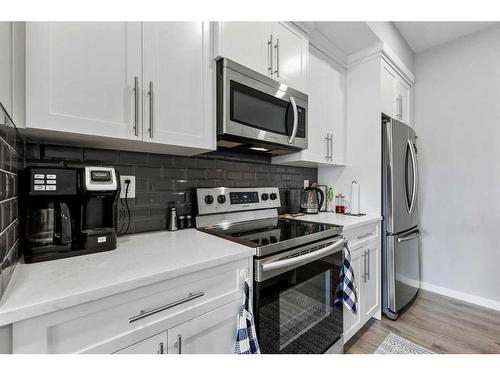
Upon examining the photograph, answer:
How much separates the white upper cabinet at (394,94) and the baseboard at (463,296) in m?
1.89

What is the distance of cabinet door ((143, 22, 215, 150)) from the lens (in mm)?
1076

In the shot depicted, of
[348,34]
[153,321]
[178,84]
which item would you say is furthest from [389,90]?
[153,321]

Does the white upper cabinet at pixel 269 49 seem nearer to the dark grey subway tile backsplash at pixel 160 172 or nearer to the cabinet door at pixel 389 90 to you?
the dark grey subway tile backsplash at pixel 160 172

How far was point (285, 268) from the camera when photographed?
115 cm

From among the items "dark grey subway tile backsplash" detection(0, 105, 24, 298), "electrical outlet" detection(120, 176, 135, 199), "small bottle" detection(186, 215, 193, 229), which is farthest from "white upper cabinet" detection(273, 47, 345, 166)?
"dark grey subway tile backsplash" detection(0, 105, 24, 298)

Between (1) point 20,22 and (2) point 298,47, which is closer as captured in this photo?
(1) point 20,22

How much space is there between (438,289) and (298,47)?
2.90 meters

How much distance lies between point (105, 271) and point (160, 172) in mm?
770

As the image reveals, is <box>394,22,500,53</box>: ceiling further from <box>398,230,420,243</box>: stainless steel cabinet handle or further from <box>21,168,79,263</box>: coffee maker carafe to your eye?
<box>21,168,79,263</box>: coffee maker carafe

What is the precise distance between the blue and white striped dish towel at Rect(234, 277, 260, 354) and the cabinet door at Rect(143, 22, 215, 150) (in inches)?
31.9

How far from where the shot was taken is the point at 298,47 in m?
1.72
